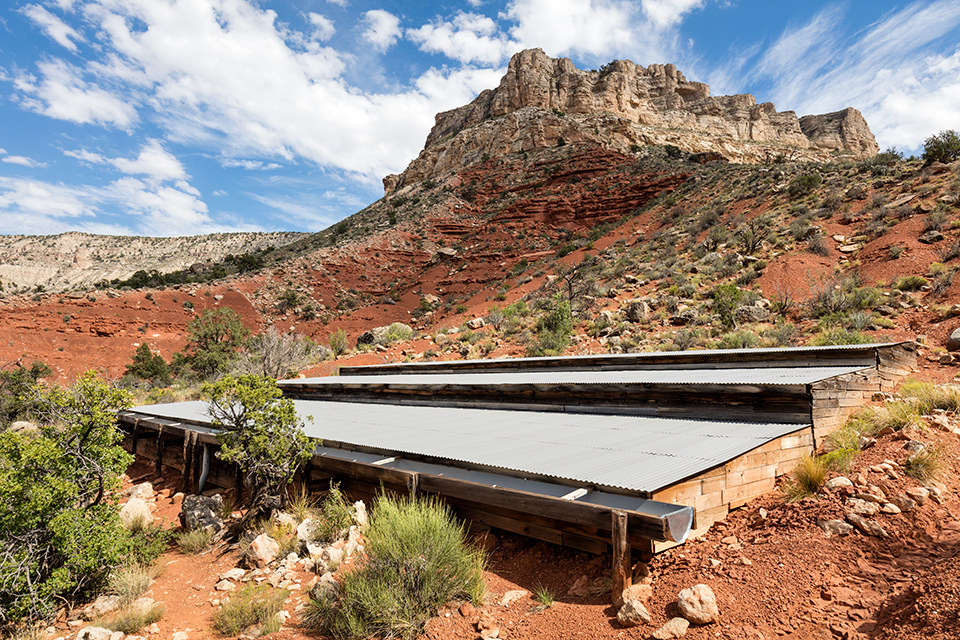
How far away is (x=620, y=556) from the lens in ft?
12.5

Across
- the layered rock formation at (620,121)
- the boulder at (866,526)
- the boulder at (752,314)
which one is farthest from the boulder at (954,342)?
the layered rock formation at (620,121)

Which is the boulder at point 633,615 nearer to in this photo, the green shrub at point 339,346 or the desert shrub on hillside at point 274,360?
the desert shrub on hillside at point 274,360

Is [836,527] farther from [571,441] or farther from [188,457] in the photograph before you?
[188,457]

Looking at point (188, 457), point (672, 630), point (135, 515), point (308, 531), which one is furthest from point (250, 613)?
point (188, 457)

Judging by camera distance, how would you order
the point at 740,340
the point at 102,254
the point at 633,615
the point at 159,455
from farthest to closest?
the point at 102,254 < the point at 740,340 < the point at 159,455 < the point at 633,615

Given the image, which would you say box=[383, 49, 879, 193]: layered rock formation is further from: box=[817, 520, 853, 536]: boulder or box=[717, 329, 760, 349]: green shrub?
box=[817, 520, 853, 536]: boulder

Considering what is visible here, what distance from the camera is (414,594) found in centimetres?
411

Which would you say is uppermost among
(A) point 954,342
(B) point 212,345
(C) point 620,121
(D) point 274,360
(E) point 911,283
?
(C) point 620,121

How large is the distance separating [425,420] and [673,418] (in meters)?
4.30

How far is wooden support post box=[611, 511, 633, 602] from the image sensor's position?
149 inches

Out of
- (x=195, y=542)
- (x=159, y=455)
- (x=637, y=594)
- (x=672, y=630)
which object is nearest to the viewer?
(x=672, y=630)

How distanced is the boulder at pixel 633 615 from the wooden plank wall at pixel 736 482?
77 cm

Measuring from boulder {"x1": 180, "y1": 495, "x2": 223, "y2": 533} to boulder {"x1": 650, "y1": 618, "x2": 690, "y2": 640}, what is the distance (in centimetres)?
640

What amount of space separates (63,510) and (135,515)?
2.63m
